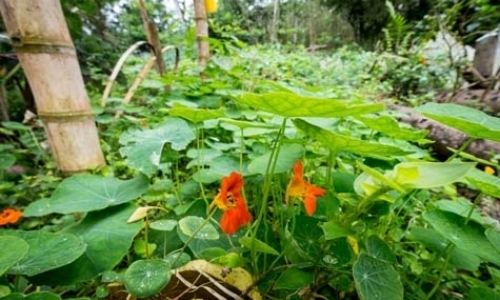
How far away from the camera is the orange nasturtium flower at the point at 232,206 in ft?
1.33

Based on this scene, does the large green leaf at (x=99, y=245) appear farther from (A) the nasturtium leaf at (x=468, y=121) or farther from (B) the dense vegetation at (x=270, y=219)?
(A) the nasturtium leaf at (x=468, y=121)

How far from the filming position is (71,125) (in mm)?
713

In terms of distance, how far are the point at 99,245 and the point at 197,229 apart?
0.57 ft

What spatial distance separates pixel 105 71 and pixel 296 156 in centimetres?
160

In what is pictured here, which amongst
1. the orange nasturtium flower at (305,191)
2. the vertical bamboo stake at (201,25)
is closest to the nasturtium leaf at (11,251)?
the orange nasturtium flower at (305,191)

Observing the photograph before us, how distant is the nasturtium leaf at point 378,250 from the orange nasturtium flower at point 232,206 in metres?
0.20

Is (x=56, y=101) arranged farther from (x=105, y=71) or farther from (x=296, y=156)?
(x=105, y=71)

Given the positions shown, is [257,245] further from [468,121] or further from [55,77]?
[55,77]

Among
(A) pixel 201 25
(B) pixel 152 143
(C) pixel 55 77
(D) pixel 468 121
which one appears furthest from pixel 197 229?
(A) pixel 201 25

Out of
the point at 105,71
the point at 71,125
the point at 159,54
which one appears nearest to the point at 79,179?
the point at 71,125

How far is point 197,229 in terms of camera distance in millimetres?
423

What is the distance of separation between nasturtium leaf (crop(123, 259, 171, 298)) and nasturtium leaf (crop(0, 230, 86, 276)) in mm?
88

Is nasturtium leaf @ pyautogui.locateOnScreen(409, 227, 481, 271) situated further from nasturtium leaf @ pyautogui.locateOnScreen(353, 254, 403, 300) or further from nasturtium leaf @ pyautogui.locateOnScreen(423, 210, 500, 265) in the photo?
nasturtium leaf @ pyautogui.locateOnScreen(353, 254, 403, 300)

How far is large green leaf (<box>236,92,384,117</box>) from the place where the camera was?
13.4 inches
